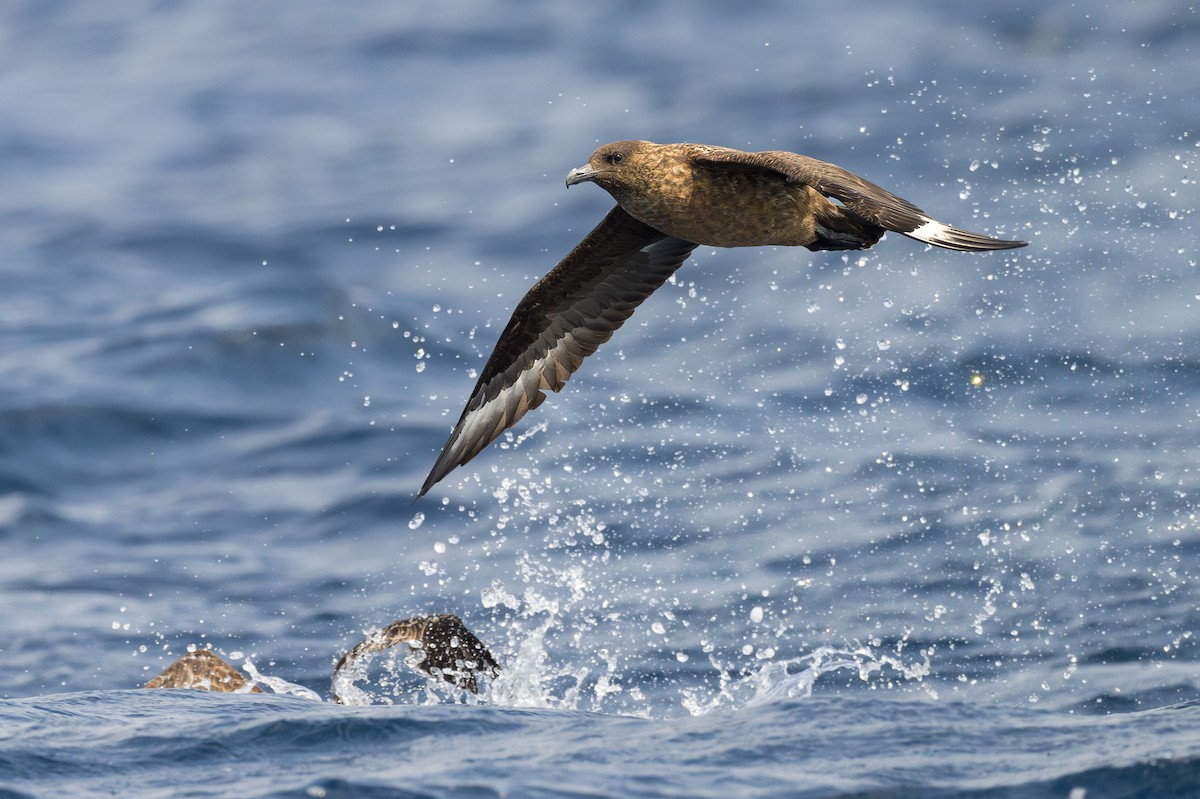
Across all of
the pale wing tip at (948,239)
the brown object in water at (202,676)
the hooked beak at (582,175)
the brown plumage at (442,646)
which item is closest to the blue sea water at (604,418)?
the brown plumage at (442,646)

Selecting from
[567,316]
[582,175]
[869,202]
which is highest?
[582,175]

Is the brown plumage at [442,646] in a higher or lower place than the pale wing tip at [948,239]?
lower

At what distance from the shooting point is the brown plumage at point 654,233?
591 cm

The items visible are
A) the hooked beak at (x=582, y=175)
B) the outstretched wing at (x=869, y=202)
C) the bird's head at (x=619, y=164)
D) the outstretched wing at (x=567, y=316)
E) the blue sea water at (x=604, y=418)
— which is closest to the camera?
the outstretched wing at (x=869, y=202)

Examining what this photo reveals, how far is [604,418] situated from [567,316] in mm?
3796

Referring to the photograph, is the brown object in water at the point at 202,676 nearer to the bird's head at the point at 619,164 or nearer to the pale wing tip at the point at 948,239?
the bird's head at the point at 619,164

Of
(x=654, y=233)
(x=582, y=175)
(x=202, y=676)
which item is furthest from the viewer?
(x=654, y=233)

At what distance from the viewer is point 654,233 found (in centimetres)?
764

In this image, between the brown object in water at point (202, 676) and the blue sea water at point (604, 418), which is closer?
the blue sea water at point (604, 418)

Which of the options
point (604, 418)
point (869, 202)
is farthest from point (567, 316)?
point (604, 418)

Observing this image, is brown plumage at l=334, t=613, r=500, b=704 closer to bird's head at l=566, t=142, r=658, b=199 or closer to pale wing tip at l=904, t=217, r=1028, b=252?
bird's head at l=566, t=142, r=658, b=199

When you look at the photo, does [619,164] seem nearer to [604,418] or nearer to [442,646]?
[442,646]

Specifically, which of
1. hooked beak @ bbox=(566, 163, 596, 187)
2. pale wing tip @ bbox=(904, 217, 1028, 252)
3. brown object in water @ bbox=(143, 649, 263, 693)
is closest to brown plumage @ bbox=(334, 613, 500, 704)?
brown object in water @ bbox=(143, 649, 263, 693)

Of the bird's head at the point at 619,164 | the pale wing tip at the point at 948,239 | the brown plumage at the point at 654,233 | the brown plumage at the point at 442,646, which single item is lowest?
the brown plumage at the point at 442,646
